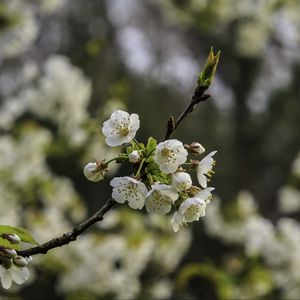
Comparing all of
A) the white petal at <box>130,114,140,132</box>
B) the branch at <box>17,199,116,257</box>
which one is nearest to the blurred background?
the white petal at <box>130,114,140,132</box>

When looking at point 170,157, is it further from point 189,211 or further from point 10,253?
point 10,253

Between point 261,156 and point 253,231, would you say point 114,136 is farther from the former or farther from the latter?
point 261,156

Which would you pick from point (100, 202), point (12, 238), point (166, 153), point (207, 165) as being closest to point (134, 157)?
point (166, 153)

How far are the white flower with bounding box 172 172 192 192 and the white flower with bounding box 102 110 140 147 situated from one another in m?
0.13

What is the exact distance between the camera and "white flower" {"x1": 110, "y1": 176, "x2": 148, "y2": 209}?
1202mm

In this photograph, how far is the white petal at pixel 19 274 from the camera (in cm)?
125

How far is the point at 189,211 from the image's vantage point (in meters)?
1.25

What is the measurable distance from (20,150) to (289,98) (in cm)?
1157

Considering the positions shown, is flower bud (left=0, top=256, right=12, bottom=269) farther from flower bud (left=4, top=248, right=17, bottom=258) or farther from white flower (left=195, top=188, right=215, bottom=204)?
white flower (left=195, top=188, right=215, bottom=204)

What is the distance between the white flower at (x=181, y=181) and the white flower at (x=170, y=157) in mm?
14

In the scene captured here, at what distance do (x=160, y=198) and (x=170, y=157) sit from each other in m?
0.08

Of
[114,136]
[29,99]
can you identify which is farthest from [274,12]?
[114,136]

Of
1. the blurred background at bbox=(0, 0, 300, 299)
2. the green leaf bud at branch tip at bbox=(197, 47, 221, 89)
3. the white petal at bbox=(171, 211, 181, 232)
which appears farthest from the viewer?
the blurred background at bbox=(0, 0, 300, 299)

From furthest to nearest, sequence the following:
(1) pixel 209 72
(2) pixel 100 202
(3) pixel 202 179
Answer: (2) pixel 100 202, (3) pixel 202 179, (1) pixel 209 72
